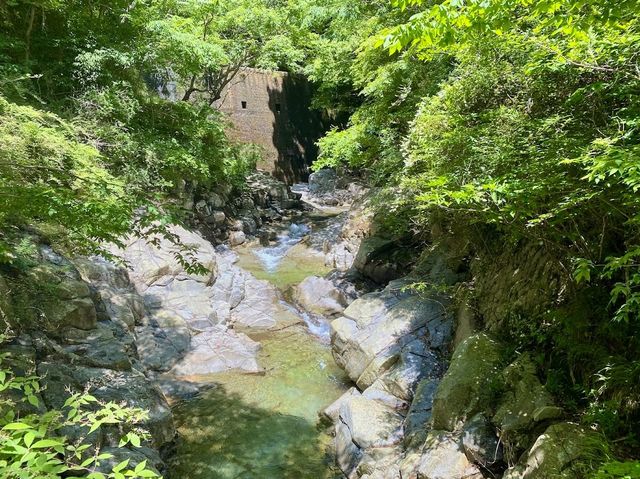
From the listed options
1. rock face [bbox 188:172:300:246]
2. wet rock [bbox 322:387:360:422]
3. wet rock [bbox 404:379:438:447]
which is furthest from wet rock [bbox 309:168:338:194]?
wet rock [bbox 404:379:438:447]

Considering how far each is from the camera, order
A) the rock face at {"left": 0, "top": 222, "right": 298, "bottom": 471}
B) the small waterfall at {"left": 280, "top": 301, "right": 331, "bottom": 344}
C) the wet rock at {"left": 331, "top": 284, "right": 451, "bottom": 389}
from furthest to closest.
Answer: the small waterfall at {"left": 280, "top": 301, "right": 331, "bottom": 344} → the wet rock at {"left": 331, "top": 284, "right": 451, "bottom": 389} → the rock face at {"left": 0, "top": 222, "right": 298, "bottom": 471}

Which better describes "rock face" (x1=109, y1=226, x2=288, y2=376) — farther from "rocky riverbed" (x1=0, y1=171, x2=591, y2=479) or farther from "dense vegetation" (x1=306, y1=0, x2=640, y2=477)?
"dense vegetation" (x1=306, y1=0, x2=640, y2=477)

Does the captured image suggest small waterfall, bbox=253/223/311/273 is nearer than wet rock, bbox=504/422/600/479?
No

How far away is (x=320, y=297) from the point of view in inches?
426

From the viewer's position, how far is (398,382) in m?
6.22

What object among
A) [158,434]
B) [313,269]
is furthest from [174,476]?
[313,269]

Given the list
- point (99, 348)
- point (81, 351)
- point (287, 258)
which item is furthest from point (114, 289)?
point (287, 258)

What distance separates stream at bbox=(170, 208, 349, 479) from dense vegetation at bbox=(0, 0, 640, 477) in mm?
3177

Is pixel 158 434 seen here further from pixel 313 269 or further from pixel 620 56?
pixel 313 269

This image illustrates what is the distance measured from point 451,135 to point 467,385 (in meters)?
2.97

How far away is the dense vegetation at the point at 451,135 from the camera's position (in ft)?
9.72

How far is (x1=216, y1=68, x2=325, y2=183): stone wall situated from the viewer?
20.9 meters

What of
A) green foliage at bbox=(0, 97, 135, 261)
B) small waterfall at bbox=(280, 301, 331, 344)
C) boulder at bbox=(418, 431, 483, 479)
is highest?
green foliage at bbox=(0, 97, 135, 261)

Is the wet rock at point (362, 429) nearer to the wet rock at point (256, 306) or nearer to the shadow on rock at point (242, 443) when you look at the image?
the shadow on rock at point (242, 443)
